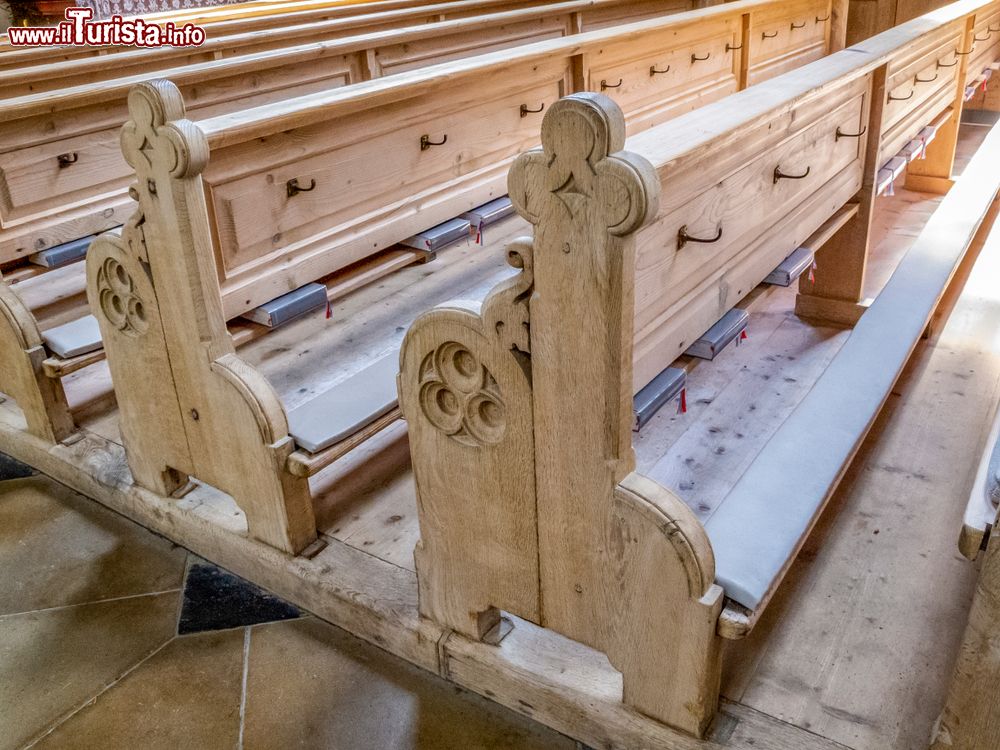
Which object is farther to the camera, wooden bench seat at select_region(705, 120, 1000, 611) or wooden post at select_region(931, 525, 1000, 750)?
wooden bench seat at select_region(705, 120, 1000, 611)

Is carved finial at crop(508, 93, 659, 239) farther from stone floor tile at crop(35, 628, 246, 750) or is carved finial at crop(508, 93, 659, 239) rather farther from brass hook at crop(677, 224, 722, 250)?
stone floor tile at crop(35, 628, 246, 750)

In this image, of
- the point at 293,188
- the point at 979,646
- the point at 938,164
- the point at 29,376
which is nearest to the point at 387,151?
the point at 293,188

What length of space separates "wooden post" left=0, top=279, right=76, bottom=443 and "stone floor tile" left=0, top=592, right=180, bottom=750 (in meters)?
0.56

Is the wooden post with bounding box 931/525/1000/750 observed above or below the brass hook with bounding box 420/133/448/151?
below

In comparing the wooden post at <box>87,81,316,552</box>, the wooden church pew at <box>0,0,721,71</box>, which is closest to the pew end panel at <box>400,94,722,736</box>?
the wooden post at <box>87,81,316,552</box>

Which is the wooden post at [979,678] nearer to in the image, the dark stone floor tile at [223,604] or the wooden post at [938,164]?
the dark stone floor tile at [223,604]

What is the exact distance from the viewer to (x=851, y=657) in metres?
1.43

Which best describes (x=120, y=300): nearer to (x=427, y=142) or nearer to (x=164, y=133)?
(x=164, y=133)

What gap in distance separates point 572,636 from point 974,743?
1.89ft

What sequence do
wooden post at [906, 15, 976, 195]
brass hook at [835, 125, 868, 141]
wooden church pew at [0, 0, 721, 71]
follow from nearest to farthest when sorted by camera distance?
1. brass hook at [835, 125, 868, 141]
2. wooden church pew at [0, 0, 721, 71]
3. wooden post at [906, 15, 976, 195]

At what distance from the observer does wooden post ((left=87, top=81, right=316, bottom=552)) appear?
1620mm

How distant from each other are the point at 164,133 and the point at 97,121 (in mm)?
1355

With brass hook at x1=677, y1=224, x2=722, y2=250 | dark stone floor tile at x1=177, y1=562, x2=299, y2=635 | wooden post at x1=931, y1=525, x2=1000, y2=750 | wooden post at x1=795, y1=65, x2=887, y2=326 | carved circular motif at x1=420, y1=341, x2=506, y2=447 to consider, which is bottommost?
dark stone floor tile at x1=177, y1=562, x2=299, y2=635

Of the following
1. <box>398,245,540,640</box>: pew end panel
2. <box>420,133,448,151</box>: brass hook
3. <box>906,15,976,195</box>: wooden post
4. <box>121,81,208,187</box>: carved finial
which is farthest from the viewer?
<box>906,15,976,195</box>: wooden post
